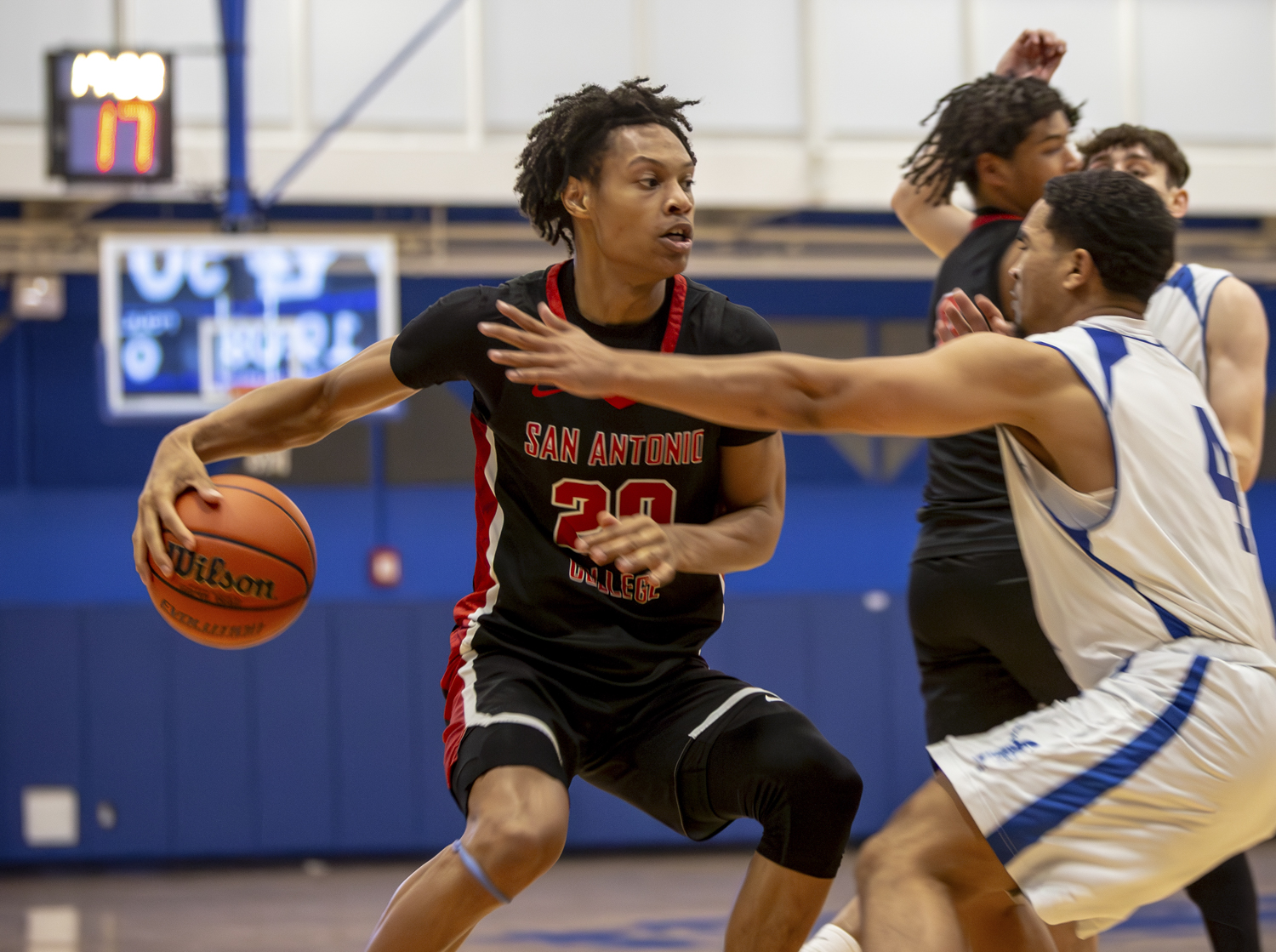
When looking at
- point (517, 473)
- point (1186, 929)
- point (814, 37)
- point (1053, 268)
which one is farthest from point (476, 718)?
point (814, 37)

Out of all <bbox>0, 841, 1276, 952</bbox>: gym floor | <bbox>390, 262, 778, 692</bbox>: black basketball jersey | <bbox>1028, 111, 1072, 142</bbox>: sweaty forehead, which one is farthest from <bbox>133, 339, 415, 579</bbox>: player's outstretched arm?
<bbox>0, 841, 1276, 952</bbox>: gym floor

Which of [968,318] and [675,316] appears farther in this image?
[675,316]

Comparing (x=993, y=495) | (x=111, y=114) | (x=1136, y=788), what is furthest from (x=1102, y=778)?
(x=111, y=114)

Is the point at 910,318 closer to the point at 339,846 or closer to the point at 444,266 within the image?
the point at 444,266

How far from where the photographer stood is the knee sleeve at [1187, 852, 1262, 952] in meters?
3.13

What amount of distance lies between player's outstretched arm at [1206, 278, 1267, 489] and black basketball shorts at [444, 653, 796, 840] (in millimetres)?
1117

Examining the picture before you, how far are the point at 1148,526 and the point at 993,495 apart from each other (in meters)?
0.87

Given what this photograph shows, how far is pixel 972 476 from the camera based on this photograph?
3.23 m

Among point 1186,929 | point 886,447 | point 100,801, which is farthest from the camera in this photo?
point 886,447

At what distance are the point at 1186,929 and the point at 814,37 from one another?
5378 mm

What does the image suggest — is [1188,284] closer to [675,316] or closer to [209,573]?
[675,316]

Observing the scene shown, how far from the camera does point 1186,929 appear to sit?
6.02 m

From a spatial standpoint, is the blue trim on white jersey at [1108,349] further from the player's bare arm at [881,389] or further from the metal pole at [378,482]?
the metal pole at [378,482]

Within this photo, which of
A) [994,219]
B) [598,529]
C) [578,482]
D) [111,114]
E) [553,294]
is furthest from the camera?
[111,114]
